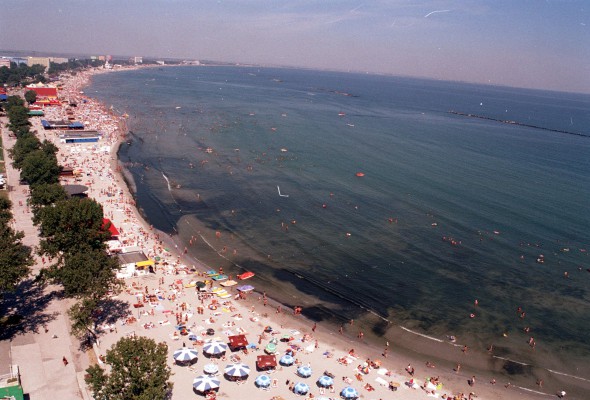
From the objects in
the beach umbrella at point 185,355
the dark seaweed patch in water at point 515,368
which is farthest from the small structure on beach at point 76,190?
the dark seaweed patch in water at point 515,368

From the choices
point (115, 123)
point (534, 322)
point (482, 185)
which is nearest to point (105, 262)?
point (534, 322)

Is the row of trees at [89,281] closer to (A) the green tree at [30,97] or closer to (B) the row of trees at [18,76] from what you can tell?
(A) the green tree at [30,97]

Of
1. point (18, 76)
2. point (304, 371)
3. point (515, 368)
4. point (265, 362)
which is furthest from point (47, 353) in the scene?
point (18, 76)

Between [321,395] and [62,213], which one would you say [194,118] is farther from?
[321,395]

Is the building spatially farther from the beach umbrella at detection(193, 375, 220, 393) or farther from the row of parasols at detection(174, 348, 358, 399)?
the beach umbrella at detection(193, 375, 220, 393)

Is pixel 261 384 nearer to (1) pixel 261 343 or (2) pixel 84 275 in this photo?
(1) pixel 261 343

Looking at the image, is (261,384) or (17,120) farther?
(17,120)
